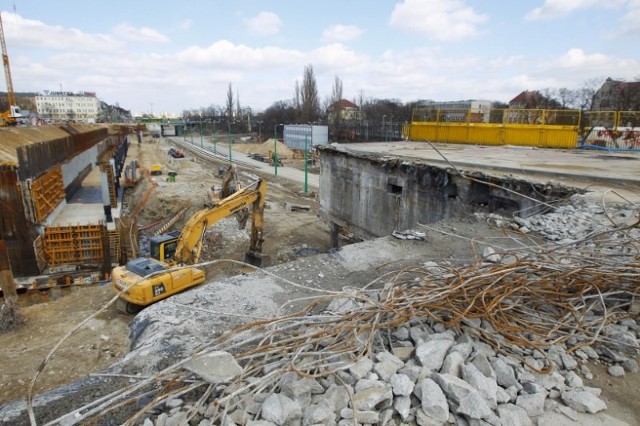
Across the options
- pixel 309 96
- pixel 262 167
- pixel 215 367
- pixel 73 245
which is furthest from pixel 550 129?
pixel 309 96

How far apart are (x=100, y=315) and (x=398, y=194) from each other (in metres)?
9.69

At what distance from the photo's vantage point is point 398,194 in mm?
13266

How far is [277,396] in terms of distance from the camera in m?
2.52

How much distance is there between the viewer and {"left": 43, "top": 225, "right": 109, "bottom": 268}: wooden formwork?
50.9 ft

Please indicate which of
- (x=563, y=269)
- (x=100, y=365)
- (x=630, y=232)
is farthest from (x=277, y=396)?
(x=100, y=365)

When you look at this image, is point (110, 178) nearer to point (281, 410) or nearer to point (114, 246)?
point (114, 246)

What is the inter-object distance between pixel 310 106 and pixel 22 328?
61.5 metres

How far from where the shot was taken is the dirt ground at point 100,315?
812cm

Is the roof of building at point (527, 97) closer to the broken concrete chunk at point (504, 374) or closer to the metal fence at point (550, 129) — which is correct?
the metal fence at point (550, 129)

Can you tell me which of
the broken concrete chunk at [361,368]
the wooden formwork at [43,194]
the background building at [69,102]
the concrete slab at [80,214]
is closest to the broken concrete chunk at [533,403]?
the broken concrete chunk at [361,368]

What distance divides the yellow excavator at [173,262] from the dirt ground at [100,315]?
1.02 m

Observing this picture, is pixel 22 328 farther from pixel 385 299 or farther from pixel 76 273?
pixel 385 299

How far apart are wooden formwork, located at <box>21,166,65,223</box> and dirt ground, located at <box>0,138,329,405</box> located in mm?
4287

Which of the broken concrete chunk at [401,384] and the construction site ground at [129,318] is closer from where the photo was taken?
the broken concrete chunk at [401,384]
